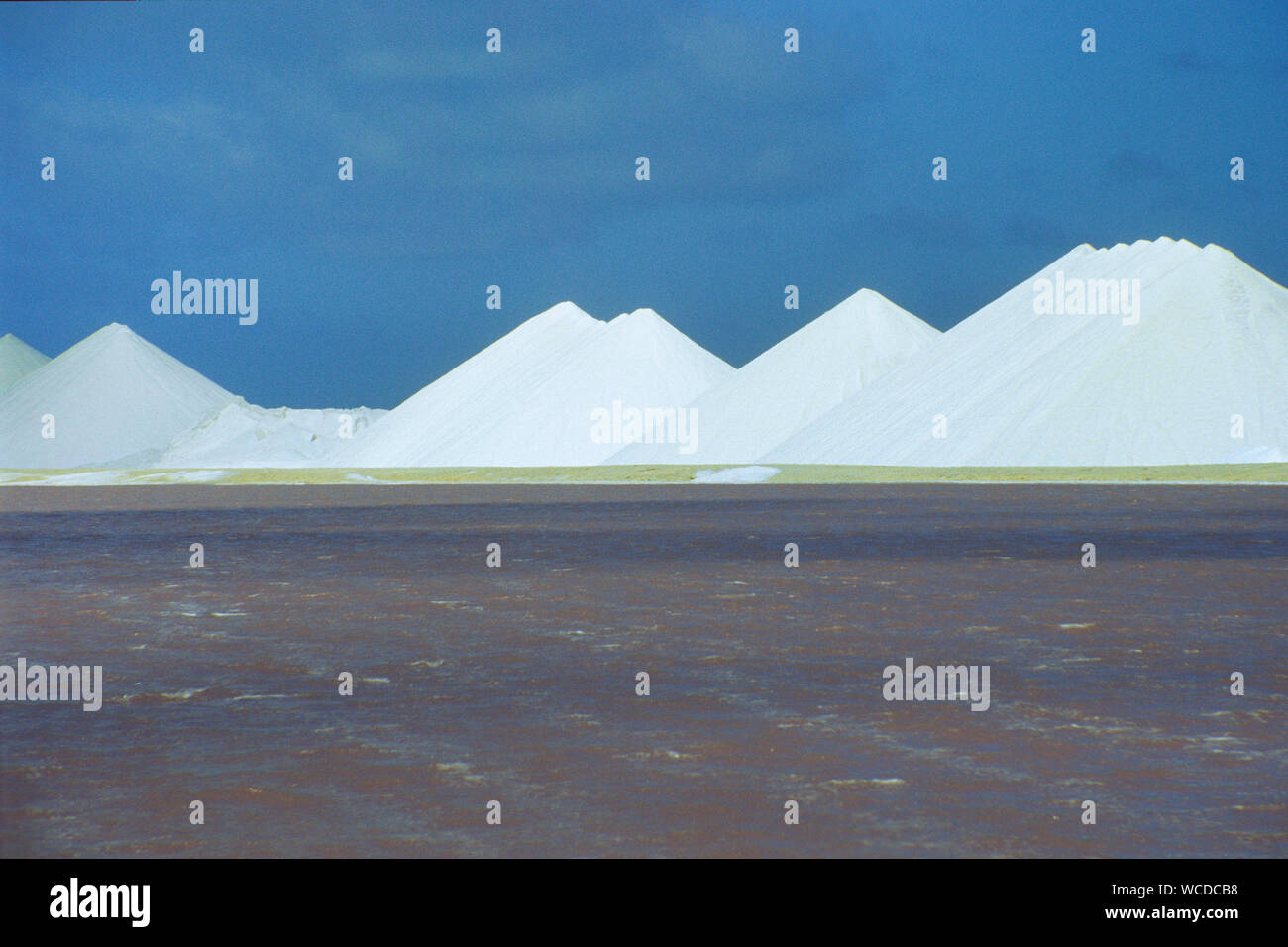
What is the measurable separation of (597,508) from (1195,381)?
4267 centimetres

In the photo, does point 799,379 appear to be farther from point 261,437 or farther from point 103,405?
point 103,405

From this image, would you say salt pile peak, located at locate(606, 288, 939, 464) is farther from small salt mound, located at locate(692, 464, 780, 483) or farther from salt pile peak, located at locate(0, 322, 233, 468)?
salt pile peak, located at locate(0, 322, 233, 468)

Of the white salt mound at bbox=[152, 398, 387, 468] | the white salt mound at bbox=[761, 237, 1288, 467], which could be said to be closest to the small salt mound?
the white salt mound at bbox=[761, 237, 1288, 467]

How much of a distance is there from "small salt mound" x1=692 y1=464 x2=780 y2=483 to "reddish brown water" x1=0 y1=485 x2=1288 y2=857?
4477 centimetres

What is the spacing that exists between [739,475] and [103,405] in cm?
12927

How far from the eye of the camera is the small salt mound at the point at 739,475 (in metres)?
66.9

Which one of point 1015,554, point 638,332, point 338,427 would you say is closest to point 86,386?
point 338,427

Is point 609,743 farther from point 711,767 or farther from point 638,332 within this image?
point 638,332

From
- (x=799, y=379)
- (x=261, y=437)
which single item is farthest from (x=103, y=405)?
(x=799, y=379)

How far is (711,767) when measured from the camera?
23.4 feet

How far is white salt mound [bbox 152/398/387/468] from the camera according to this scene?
133m

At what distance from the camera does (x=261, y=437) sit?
457 ft
